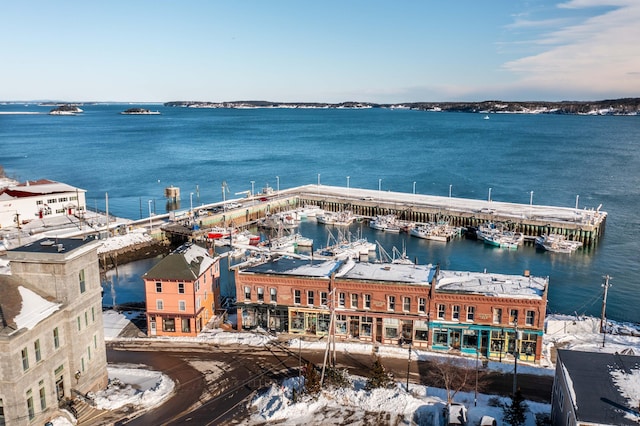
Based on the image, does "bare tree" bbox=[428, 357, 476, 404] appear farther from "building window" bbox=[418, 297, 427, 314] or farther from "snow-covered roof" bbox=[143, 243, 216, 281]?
"snow-covered roof" bbox=[143, 243, 216, 281]

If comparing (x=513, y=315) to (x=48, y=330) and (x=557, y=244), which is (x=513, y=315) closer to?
(x=48, y=330)

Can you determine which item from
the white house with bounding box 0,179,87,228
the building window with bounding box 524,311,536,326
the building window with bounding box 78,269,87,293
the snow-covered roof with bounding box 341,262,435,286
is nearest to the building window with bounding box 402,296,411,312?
the snow-covered roof with bounding box 341,262,435,286

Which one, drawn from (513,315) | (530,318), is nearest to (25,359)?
(513,315)

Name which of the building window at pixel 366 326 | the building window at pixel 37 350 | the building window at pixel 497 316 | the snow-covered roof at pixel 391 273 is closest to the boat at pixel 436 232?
the snow-covered roof at pixel 391 273

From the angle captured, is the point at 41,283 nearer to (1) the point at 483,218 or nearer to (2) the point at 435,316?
(2) the point at 435,316

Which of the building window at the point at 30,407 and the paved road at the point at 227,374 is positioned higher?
the building window at the point at 30,407

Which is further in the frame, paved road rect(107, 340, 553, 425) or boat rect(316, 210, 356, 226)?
boat rect(316, 210, 356, 226)

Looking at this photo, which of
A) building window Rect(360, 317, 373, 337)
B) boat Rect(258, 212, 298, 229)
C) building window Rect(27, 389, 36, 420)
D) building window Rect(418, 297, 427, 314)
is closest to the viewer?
building window Rect(27, 389, 36, 420)

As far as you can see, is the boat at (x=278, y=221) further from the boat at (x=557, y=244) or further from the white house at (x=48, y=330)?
the white house at (x=48, y=330)
